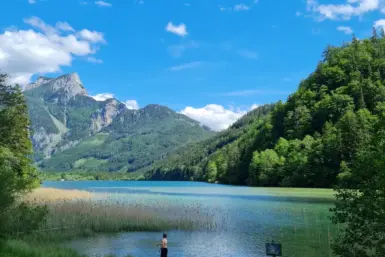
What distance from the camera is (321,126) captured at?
136 m

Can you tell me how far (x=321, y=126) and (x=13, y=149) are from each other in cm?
9962

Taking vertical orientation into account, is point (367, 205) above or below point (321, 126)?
below

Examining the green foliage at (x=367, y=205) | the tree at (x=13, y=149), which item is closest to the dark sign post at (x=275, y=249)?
the green foliage at (x=367, y=205)

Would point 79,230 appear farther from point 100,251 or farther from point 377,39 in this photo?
point 377,39

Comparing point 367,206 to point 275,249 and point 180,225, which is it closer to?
point 275,249

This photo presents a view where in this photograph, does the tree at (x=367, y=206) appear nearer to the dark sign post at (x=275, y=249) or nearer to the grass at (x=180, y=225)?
the dark sign post at (x=275, y=249)

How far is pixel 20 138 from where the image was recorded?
7100 centimetres

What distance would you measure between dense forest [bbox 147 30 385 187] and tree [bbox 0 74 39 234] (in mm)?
63489

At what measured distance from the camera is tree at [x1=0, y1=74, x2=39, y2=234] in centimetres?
2173

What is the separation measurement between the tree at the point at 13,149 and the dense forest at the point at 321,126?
63489 mm

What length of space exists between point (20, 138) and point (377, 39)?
158535 mm

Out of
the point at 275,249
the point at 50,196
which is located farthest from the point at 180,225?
the point at 50,196

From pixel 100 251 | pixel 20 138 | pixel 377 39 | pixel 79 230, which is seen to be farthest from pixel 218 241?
pixel 377 39

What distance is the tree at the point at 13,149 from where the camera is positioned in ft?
71.3
